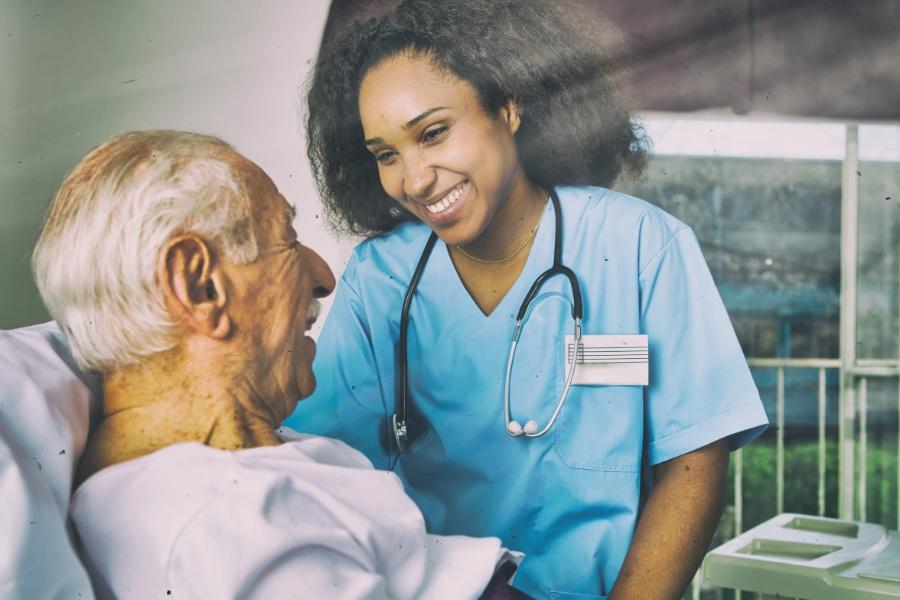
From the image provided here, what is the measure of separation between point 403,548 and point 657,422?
39cm

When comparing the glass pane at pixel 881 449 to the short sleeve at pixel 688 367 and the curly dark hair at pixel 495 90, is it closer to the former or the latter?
the short sleeve at pixel 688 367

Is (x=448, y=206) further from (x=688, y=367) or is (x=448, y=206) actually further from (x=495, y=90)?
(x=688, y=367)

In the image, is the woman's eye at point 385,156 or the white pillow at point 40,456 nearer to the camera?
the white pillow at point 40,456

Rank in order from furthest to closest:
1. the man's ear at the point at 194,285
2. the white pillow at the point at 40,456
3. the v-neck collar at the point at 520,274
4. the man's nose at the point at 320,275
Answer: the v-neck collar at the point at 520,274
the man's nose at the point at 320,275
the man's ear at the point at 194,285
the white pillow at the point at 40,456

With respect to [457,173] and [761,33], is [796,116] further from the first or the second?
[457,173]

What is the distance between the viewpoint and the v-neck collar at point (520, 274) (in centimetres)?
113

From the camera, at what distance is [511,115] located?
1106mm

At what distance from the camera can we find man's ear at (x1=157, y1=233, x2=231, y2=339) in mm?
870

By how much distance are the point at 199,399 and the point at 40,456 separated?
16 cm

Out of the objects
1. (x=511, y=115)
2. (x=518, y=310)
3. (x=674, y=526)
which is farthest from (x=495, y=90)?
(x=674, y=526)

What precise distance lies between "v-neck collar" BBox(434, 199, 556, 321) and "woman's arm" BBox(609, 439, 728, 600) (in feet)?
0.97

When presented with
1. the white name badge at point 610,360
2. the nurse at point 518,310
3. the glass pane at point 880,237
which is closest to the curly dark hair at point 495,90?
the nurse at point 518,310

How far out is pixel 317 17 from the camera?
113 cm

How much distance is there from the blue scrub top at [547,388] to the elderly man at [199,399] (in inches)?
7.1
